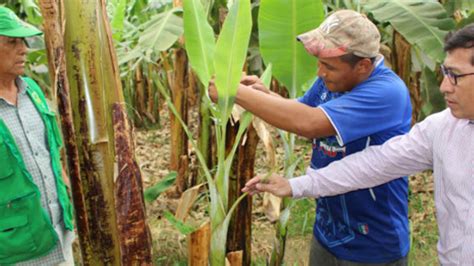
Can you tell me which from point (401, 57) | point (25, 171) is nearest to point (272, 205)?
point (25, 171)

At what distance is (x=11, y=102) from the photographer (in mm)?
1765

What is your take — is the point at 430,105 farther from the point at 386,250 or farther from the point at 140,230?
the point at 140,230

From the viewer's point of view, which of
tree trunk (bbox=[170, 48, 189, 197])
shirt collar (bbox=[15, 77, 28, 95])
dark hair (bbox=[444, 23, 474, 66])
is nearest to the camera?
dark hair (bbox=[444, 23, 474, 66])

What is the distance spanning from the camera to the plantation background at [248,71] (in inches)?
75.1

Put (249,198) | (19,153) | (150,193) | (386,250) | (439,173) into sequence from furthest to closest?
(249,198), (150,193), (19,153), (386,250), (439,173)

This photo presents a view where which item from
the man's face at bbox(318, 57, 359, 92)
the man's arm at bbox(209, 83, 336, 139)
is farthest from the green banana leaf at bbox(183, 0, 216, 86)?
the man's face at bbox(318, 57, 359, 92)

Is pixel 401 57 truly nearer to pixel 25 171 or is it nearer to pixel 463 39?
pixel 463 39

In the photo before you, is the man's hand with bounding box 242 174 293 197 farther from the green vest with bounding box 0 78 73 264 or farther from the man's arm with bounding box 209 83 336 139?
the green vest with bounding box 0 78 73 264

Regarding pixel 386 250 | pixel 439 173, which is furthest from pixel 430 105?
pixel 439 173

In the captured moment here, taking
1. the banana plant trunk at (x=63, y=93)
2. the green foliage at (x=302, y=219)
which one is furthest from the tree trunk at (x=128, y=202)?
the green foliage at (x=302, y=219)

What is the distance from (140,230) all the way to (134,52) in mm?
1758

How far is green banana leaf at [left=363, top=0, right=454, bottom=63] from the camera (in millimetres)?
2291

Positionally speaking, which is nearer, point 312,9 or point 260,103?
point 260,103

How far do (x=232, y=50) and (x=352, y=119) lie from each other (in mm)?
392
